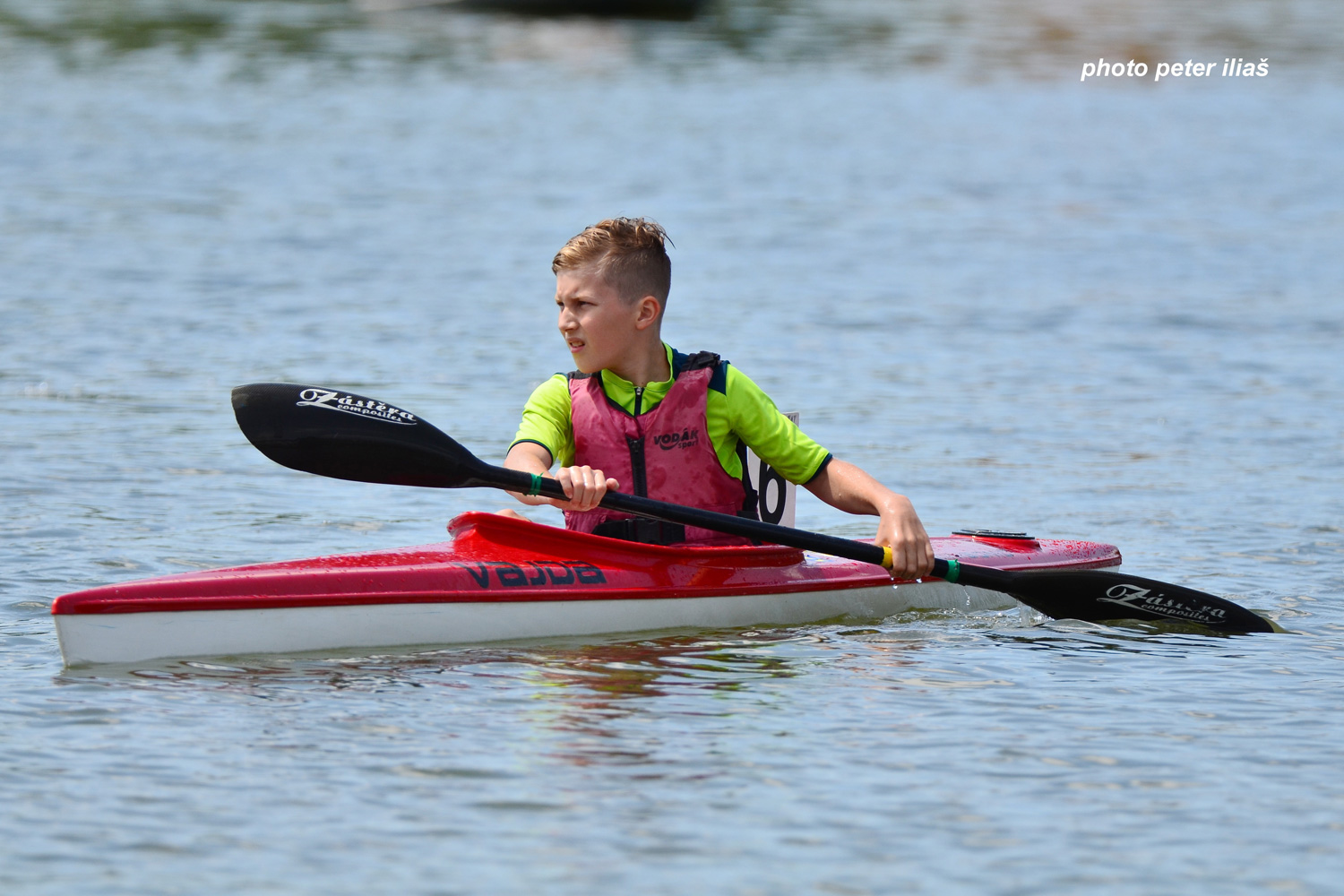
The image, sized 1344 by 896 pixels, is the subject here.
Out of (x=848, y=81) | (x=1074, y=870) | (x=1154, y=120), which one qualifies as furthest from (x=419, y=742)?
(x=848, y=81)

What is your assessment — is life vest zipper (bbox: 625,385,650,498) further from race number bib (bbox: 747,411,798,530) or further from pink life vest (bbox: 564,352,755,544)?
race number bib (bbox: 747,411,798,530)

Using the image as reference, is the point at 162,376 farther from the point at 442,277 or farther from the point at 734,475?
the point at 734,475

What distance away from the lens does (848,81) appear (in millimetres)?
30922

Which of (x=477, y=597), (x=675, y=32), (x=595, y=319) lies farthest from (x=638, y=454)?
(x=675, y=32)

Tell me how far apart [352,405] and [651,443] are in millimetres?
928

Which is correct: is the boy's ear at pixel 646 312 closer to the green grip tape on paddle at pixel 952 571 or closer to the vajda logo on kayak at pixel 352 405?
the vajda logo on kayak at pixel 352 405

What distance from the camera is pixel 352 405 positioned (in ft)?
18.6

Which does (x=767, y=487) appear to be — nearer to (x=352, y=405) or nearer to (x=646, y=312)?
(x=646, y=312)

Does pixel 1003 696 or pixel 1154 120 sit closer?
pixel 1003 696

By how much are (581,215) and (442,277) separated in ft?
10.3

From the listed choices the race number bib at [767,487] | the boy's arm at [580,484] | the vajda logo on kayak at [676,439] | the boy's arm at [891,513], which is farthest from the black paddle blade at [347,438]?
the boy's arm at [891,513]

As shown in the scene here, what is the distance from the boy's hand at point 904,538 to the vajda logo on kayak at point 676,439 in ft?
2.08

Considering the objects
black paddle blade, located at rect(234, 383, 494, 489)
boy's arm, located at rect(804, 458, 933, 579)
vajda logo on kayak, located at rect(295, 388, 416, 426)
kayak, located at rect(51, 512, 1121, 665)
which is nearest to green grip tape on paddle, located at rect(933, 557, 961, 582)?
boy's arm, located at rect(804, 458, 933, 579)

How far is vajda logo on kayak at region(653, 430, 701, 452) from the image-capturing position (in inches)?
231
